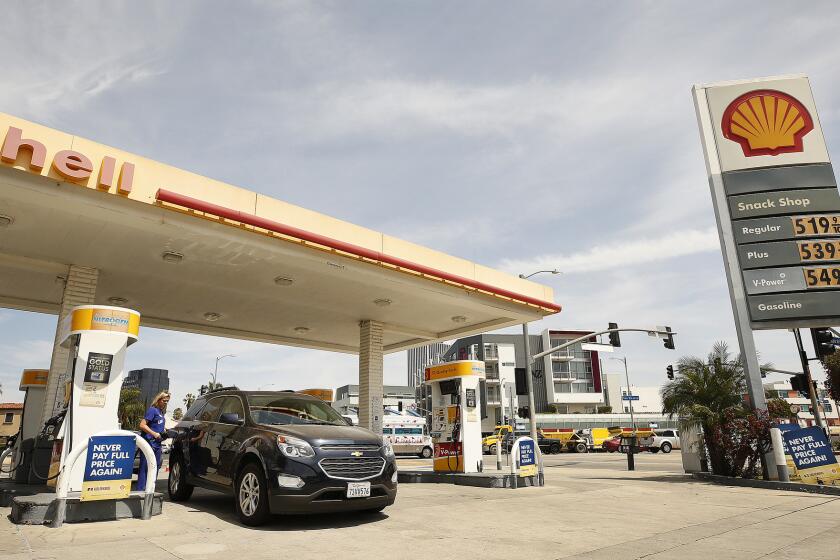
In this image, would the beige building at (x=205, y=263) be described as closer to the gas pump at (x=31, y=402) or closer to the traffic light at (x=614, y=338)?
the gas pump at (x=31, y=402)

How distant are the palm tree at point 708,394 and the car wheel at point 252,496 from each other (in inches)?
505

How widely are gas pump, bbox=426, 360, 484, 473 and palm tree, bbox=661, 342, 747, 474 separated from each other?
5.94 meters

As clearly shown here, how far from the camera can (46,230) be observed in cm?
1050

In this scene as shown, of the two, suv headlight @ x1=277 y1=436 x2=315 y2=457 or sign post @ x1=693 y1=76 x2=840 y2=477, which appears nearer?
suv headlight @ x1=277 y1=436 x2=315 y2=457

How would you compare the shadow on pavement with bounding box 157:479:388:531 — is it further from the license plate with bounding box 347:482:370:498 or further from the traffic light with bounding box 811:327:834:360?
the traffic light with bounding box 811:327:834:360

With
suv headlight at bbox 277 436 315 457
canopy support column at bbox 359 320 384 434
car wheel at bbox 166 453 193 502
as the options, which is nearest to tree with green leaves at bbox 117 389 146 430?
canopy support column at bbox 359 320 384 434

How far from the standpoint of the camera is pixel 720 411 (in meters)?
14.8

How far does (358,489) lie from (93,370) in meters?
4.47

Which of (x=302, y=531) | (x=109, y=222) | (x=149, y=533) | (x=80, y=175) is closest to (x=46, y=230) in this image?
(x=109, y=222)

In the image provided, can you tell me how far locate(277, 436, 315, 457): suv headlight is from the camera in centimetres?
636

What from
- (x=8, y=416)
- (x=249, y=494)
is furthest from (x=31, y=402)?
(x=8, y=416)

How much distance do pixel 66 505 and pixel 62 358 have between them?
6319mm

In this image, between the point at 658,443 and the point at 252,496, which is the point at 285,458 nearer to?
the point at 252,496

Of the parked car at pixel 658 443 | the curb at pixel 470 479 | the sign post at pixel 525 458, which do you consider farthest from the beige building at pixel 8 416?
the sign post at pixel 525 458
